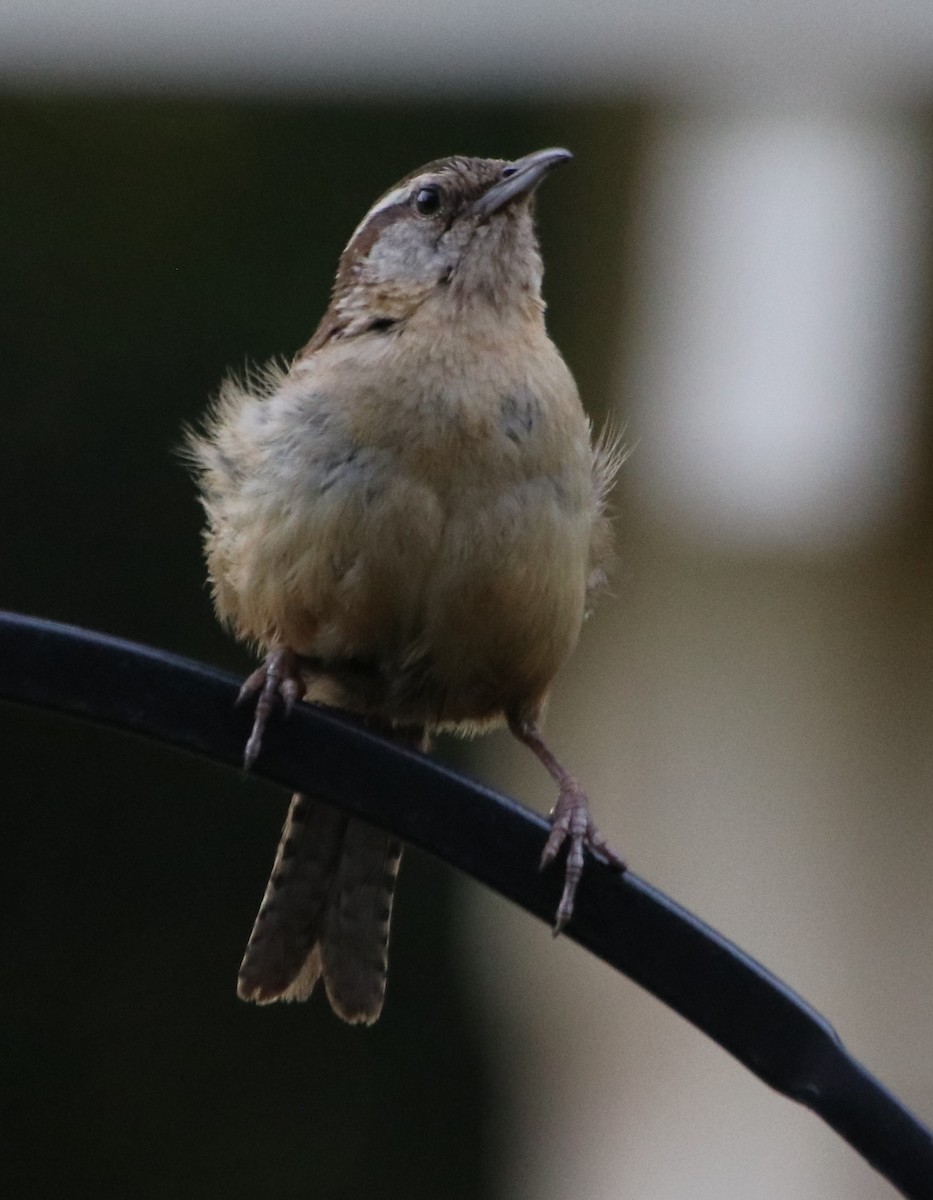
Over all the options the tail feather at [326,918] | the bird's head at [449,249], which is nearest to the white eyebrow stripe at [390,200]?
the bird's head at [449,249]

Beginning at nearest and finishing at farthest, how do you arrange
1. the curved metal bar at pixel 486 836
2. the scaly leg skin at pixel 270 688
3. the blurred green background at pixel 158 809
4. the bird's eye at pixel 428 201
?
the curved metal bar at pixel 486 836 → the scaly leg skin at pixel 270 688 → the bird's eye at pixel 428 201 → the blurred green background at pixel 158 809

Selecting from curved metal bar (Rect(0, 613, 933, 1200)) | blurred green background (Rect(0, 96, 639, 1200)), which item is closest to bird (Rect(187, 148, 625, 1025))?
curved metal bar (Rect(0, 613, 933, 1200))

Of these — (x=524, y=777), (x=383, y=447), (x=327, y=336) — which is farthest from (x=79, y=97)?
(x=383, y=447)

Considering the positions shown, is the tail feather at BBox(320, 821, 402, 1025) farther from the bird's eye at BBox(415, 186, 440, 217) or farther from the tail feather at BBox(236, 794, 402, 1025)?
the bird's eye at BBox(415, 186, 440, 217)

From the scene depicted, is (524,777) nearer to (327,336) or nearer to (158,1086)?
(158,1086)

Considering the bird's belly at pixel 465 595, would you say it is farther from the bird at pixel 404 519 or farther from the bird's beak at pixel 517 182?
the bird's beak at pixel 517 182
